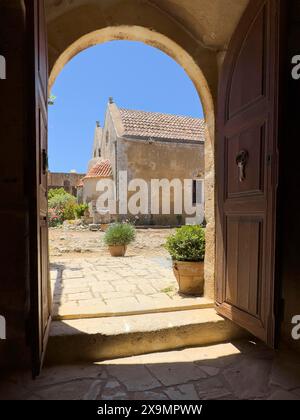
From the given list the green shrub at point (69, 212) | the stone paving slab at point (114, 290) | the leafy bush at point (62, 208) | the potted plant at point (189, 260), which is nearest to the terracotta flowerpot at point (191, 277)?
the potted plant at point (189, 260)

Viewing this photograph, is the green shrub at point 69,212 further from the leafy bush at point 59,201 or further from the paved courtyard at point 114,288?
the paved courtyard at point 114,288

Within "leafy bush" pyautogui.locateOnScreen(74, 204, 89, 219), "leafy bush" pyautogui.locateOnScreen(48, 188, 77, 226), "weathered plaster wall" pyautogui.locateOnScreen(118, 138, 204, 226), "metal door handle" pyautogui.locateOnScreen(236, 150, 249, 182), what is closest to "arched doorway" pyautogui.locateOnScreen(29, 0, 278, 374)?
"metal door handle" pyautogui.locateOnScreen(236, 150, 249, 182)

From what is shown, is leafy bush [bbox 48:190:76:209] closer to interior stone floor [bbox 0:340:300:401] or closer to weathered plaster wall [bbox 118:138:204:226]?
weathered plaster wall [bbox 118:138:204:226]

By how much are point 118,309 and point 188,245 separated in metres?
1.24

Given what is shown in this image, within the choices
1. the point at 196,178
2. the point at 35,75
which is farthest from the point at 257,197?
the point at 196,178

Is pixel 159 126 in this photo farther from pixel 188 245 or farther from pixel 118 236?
pixel 188 245

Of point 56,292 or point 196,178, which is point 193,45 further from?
point 196,178

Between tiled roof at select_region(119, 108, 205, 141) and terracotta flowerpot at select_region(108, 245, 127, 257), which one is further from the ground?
tiled roof at select_region(119, 108, 205, 141)

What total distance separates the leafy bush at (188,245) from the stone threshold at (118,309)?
603 millimetres

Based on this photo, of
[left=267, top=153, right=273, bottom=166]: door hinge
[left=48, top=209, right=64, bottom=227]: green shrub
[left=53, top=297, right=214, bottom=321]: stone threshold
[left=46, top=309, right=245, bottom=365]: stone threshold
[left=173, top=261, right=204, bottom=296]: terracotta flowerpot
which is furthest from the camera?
[left=48, top=209, right=64, bottom=227]: green shrub

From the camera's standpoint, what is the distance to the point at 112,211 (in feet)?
48.2

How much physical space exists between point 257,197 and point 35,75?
6.05 feet

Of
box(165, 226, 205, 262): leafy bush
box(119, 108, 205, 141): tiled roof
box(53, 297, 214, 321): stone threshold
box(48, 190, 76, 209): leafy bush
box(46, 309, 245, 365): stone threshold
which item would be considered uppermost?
box(119, 108, 205, 141): tiled roof

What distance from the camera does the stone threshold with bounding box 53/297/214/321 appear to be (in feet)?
9.16
